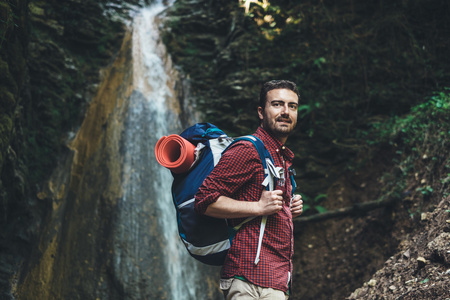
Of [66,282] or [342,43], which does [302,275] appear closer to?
[66,282]

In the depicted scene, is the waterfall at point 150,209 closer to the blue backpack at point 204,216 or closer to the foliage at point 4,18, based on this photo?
the foliage at point 4,18

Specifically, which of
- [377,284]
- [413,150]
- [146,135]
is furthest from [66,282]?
[413,150]

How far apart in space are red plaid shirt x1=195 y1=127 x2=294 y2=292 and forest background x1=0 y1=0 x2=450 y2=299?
2097 millimetres

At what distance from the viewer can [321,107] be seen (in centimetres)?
813

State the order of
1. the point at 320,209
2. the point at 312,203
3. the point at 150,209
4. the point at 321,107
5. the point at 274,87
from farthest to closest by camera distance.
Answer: the point at 321,107
the point at 312,203
the point at 320,209
the point at 150,209
the point at 274,87

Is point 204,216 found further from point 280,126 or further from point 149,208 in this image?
point 149,208

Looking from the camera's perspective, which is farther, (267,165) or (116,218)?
(116,218)

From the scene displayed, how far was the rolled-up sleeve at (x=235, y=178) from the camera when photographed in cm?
216

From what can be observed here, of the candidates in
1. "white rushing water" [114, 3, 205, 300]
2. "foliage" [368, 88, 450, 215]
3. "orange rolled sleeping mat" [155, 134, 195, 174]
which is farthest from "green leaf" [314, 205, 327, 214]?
"orange rolled sleeping mat" [155, 134, 195, 174]

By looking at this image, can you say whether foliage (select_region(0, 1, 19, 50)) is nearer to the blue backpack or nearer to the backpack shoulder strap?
the blue backpack

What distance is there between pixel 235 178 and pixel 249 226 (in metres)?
0.31

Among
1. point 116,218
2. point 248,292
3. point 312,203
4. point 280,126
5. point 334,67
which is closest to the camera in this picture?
point 248,292

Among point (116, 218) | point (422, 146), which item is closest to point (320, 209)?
point (422, 146)

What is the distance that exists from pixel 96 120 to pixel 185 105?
7.22 ft
